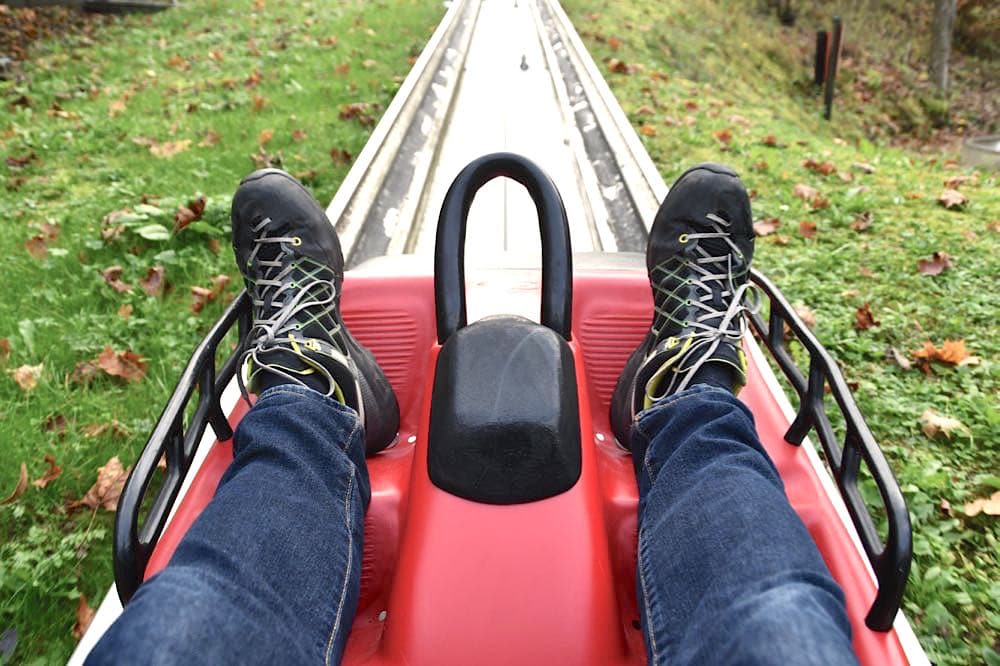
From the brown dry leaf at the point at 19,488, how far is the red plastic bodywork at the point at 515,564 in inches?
26.0

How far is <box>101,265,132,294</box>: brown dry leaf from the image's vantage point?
2.30 meters

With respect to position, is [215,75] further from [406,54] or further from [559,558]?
[559,558]

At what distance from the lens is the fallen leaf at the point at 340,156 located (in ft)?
10.7

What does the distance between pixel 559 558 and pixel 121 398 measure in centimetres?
144

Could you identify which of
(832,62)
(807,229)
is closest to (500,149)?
(807,229)

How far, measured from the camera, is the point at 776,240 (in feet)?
9.34

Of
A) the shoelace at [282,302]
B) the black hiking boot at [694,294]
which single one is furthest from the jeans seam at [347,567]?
the black hiking boot at [694,294]

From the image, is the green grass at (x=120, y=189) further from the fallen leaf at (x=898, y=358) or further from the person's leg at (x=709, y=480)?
the fallen leaf at (x=898, y=358)

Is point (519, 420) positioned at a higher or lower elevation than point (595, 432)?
higher

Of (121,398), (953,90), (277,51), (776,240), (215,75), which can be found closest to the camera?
(121,398)

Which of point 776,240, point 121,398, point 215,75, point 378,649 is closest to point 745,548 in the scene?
point 378,649

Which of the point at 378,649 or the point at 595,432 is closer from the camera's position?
the point at 378,649

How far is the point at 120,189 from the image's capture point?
2.93 m

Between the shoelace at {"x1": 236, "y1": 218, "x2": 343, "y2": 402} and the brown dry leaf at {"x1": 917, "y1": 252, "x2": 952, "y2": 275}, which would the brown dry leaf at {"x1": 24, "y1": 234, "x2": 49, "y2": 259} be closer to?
the shoelace at {"x1": 236, "y1": 218, "x2": 343, "y2": 402}
